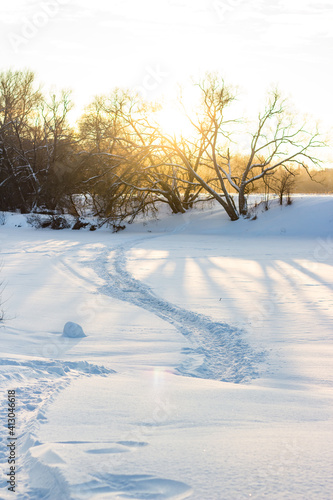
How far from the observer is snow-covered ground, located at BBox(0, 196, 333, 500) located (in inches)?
107

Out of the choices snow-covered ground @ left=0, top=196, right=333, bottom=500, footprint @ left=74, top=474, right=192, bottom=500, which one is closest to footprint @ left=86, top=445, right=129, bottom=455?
snow-covered ground @ left=0, top=196, right=333, bottom=500

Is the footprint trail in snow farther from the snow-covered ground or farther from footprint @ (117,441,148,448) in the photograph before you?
footprint @ (117,441,148,448)

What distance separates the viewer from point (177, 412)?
371 cm

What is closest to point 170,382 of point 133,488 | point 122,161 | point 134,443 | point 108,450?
point 134,443

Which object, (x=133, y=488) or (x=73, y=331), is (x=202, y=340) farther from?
(x=133, y=488)

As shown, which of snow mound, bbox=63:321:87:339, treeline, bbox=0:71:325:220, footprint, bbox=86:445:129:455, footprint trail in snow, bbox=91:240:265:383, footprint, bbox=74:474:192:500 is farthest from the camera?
treeline, bbox=0:71:325:220

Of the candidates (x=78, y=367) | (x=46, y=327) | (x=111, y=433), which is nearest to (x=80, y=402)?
(x=111, y=433)

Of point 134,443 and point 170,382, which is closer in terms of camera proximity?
point 134,443

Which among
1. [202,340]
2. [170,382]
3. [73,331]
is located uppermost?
[73,331]

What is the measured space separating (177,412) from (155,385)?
806 millimetres

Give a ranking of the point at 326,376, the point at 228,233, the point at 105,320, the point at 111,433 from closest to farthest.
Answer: the point at 111,433 → the point at 326,376 → the point at 105,320 → the point at 228,233

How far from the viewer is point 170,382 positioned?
4.66 metres

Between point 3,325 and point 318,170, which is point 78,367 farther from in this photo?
point 318,170

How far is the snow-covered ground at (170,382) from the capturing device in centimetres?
271
